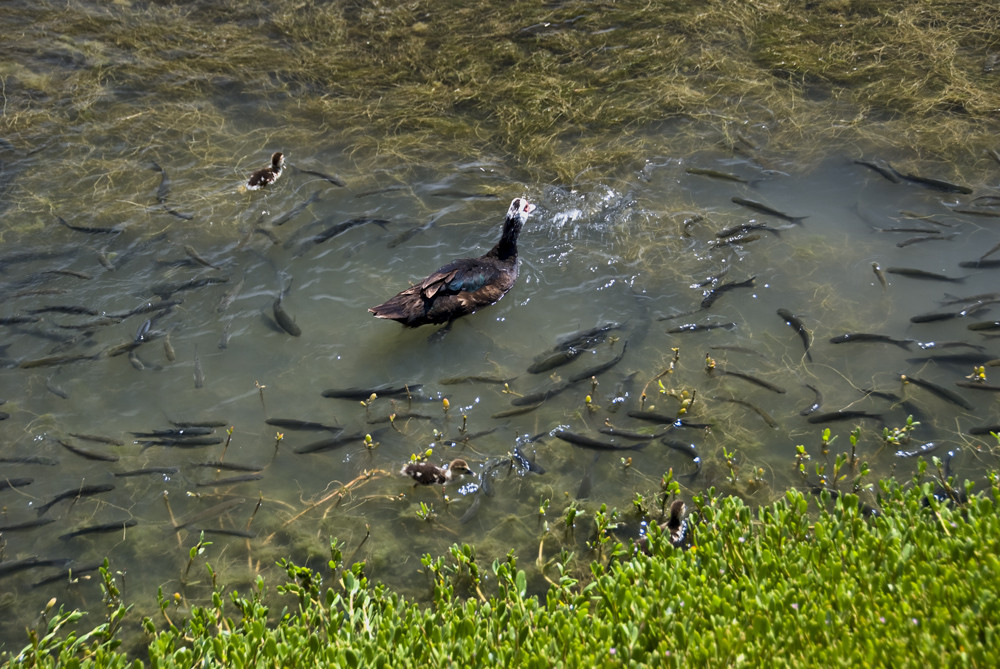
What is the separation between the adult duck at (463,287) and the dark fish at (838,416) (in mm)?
3194

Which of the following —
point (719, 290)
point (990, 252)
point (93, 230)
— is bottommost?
point (719, 290)

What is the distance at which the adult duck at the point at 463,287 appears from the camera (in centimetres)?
762

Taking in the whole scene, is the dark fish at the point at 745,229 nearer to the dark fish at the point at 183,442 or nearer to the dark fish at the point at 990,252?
the dark fish at the point at 990,252

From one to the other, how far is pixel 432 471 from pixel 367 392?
1.28m

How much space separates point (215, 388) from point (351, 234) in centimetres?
238

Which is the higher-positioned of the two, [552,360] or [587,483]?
[552,360]

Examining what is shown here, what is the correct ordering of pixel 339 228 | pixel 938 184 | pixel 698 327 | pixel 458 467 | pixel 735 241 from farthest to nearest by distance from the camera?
pixel 938 184 → pixel 339 228 → pixel 735 241 → pixel 698 327 → pixel 458 467

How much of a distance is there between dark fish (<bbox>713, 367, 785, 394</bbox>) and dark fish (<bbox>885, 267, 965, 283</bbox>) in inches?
83.3

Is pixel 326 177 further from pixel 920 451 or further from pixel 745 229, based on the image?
pixel 920 451

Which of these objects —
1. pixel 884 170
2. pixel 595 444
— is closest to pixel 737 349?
pixel 595 444

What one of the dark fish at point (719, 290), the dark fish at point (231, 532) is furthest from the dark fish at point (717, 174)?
the dark fish at point (231, 532)

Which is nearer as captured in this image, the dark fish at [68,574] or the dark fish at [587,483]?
the dark fish at [68,574]

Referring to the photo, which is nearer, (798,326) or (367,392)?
(367,392)

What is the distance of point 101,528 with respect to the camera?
609cm
